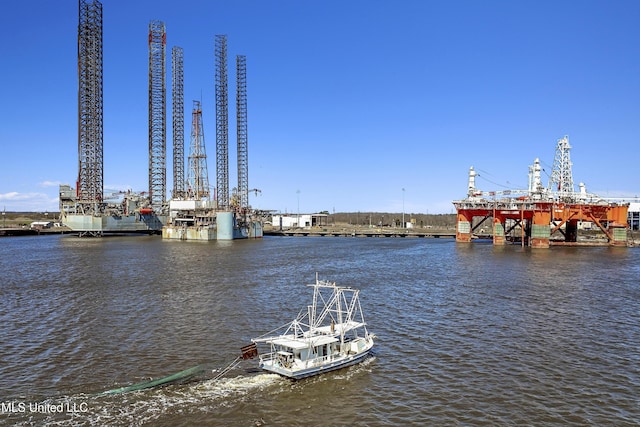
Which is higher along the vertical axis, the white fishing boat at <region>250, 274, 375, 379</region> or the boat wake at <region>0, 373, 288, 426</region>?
the white fishing boat at <region>250, 274, 375, 379</region>

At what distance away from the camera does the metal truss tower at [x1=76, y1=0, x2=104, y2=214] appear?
106 metres

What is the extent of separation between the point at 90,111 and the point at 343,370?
104341 millimetres

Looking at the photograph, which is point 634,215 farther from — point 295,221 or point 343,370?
point 343,370

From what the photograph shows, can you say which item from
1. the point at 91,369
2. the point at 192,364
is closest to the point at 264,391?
the point at 192,364

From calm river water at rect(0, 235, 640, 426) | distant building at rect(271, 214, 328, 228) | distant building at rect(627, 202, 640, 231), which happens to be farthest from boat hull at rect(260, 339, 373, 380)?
distant building at rect(627, 202, 640, 231)

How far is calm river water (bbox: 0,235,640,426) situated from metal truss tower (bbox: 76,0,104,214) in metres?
66.4

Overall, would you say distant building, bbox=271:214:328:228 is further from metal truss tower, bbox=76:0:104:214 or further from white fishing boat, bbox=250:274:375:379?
white fishing boat, bbox=250:274:375:379

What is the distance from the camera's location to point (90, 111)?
107875 mm

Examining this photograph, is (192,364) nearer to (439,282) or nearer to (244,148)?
(439,282)

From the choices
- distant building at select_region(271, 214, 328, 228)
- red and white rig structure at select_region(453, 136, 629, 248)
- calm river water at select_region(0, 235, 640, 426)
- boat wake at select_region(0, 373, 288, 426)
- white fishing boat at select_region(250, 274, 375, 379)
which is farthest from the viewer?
distant building at select_region(271, 214, 328, 228)

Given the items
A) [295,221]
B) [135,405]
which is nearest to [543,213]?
[135,405]

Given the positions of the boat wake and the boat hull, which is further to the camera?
the boat hull

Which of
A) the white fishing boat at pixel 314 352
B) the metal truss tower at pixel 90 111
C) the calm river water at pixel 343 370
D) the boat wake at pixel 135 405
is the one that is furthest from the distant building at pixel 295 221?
the boat wake at pixel 135 405

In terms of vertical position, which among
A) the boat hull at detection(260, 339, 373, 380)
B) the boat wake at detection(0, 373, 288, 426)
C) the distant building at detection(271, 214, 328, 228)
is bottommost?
the boat wake at detection(0, 373, 288, 426)
